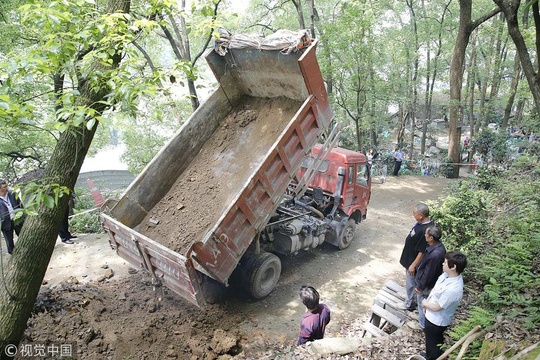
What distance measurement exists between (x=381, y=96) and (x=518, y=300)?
14.8m

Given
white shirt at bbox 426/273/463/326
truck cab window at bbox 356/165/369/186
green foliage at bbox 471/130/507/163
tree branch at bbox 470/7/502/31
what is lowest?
green foliage at bbox 471/130/507/163

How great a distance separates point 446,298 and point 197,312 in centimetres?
349

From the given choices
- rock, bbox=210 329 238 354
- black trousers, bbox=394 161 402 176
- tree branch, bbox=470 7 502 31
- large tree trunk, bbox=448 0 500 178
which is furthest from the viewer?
black trousers, bbox=394 161 402 176

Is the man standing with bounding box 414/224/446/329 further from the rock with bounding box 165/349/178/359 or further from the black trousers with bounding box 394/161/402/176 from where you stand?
the black trousers with bounding box 394/161/402/176

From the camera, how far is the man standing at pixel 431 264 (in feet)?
12.7

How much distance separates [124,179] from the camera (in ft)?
67.0

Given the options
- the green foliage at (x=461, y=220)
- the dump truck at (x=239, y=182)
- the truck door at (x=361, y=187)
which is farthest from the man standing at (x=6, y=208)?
the green foliage at (x=461, y=220)

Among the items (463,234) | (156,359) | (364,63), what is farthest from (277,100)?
(364,63)

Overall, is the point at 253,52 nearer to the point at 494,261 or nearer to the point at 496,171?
the point at 494,261

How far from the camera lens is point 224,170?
6.04m

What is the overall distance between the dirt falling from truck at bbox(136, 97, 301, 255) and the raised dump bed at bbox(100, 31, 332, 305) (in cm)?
2

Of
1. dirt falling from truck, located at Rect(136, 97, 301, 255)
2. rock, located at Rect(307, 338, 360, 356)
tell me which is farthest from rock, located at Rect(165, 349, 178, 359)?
rock, located at Rect(307, 338, 360, 356)

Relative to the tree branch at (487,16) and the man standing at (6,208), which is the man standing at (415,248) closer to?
the tree branch at (487,16)

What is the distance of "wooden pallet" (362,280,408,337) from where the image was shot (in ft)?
14.6
